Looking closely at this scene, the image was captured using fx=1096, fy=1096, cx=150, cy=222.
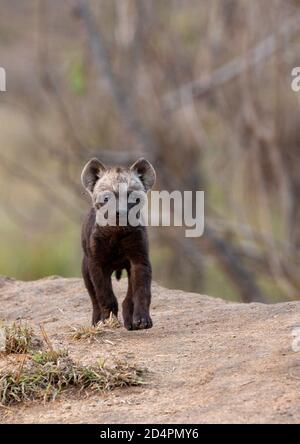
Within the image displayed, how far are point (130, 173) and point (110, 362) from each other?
1431mm

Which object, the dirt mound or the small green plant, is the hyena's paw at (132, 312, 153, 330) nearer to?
the dirt mound

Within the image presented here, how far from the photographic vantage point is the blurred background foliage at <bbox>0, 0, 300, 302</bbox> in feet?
49.1

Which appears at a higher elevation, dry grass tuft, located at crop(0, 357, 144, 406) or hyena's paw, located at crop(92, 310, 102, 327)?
hyena's paw, located at crop(92, 310, 102, 327)

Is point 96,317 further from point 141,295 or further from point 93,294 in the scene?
point 141,295

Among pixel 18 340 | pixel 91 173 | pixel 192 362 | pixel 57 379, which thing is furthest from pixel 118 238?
pixel 57 379

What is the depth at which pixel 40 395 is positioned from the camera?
543cm

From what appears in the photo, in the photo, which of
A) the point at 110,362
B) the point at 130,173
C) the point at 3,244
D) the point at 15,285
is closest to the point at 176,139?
the point at 3,244

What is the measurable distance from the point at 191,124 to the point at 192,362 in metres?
10.1

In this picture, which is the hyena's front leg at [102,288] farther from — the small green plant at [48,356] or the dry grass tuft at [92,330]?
the small green plant at [48,356]

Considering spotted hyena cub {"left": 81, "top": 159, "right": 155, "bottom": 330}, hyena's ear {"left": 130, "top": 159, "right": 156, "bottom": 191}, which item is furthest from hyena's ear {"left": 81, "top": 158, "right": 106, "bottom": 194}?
hyena's ear {"left": 130, "top": 159, "right": 156, "bottom": 191}

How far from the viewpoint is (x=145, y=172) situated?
6785mm

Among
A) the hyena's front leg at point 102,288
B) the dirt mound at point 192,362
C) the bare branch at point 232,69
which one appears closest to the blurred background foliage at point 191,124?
the bare branch at point 232,69

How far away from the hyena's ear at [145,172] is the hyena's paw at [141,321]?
2.62ft
